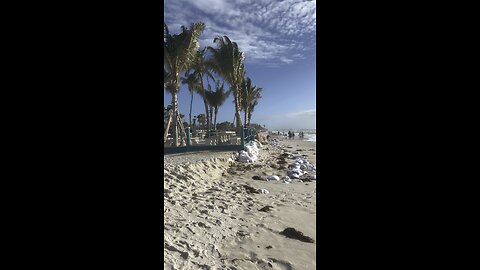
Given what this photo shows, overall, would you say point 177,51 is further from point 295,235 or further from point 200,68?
point 295,235

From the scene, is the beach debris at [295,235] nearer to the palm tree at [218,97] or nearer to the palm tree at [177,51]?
the palm tree at [177,51]

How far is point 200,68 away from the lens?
19.7 meters

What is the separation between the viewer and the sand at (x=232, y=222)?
3111mm

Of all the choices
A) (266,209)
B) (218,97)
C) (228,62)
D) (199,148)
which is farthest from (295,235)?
(218,97)

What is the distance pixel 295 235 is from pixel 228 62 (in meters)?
16.1

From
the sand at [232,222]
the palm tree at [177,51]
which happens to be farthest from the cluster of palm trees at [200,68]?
the sand at [232,222]

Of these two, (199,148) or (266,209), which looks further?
(199,148)

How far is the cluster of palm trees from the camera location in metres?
13.3
